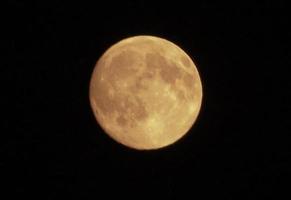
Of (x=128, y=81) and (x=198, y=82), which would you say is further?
(x=198, y=82)

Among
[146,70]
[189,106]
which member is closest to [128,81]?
[146,70]

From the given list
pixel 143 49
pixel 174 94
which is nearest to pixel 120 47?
pixel 143 49

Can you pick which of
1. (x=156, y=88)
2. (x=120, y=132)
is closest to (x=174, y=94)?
(x=156, y=88)

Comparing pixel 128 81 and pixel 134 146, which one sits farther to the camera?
pixel 134 146

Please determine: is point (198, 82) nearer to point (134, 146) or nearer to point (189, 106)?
point (189, 106)

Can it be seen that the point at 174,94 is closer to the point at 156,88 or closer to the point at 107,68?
the point at 156,88

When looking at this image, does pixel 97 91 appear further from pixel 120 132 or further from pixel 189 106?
pixel 189 106

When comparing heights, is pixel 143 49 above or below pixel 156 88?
above
